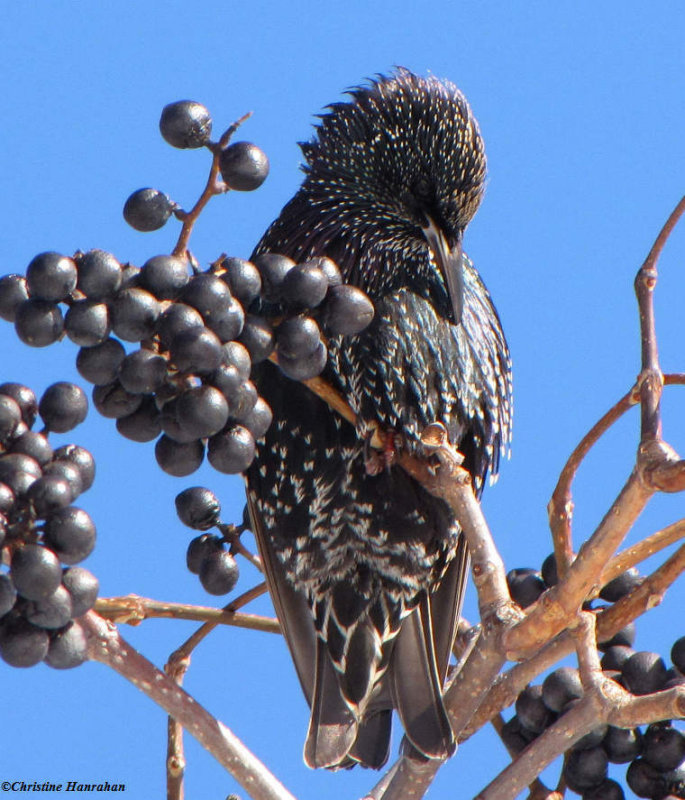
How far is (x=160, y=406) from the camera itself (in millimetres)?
987

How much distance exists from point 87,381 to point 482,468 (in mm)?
868

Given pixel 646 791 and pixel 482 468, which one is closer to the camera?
pixel 646 791

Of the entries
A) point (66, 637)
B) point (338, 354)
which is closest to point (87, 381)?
point (66, 637)

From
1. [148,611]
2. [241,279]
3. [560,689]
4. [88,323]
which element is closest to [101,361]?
[88,323]

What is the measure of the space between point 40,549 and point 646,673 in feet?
2.41

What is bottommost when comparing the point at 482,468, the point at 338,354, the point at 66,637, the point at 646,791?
the point at 646,791

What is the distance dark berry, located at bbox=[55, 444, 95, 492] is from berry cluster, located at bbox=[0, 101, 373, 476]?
60 mm

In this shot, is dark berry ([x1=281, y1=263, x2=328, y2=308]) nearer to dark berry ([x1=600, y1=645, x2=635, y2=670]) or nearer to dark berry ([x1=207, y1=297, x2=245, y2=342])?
dark berry ([x1=207, y1=297, x2=245, y2=342])

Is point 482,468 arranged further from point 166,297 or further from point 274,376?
point 166,297

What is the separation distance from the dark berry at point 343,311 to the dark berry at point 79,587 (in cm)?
32

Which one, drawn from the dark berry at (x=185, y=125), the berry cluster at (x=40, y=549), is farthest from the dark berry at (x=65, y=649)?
the dark berry at (x=185, y=125)

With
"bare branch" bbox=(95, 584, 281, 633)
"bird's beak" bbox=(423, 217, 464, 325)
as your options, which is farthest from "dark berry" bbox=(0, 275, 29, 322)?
"bird's beak" bbox=(423, 217, 464, 325)

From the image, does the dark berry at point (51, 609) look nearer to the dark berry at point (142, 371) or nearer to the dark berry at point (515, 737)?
the dark berry at point (142, 371)

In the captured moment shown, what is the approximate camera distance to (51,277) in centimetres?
95
